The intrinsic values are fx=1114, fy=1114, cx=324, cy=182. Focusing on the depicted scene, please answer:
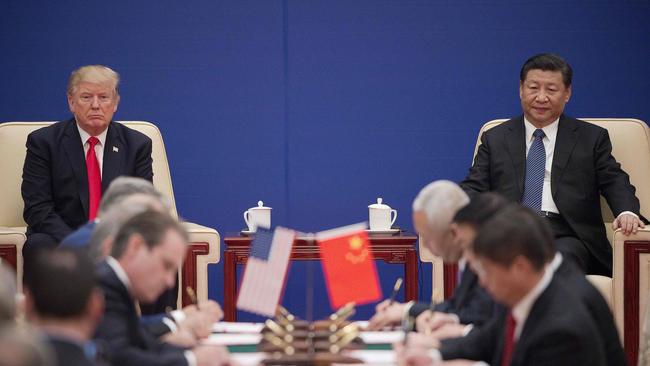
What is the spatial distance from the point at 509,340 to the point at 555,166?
2.98 m

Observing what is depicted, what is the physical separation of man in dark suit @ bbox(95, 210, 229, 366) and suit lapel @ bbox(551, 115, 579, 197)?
3.16 metres

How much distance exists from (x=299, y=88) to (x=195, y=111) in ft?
2.26

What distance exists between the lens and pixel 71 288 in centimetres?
226

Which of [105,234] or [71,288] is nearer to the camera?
[71,288]

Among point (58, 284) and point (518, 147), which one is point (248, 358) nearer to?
point (58, 284)

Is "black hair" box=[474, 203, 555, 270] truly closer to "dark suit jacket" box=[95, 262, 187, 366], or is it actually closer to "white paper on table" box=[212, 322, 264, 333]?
"dark suit jacket" box=[95, 262, 187, 366]

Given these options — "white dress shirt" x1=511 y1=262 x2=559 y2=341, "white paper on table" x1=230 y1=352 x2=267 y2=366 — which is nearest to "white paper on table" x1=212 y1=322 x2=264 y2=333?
"white paper on table" x1=230 y1=352 x2=267 y2=366

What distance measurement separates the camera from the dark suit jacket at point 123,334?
308cm

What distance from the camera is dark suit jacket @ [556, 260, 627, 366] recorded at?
3.11 metres

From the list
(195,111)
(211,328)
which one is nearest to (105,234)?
(211,328)

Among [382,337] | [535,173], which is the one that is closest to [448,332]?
[382,337]

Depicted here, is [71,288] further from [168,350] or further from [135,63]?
[135,63]

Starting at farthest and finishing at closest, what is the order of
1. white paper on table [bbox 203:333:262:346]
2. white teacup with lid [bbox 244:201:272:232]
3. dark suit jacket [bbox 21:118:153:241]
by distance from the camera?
white teacup with lid [bbox 244:201:272:232] → dark suit jacket [bbox 21:118:153:241] → white paper on table [bbox 203:333:262:346]

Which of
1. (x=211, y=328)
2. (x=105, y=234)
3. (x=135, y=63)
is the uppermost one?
(x=135, y=63)
